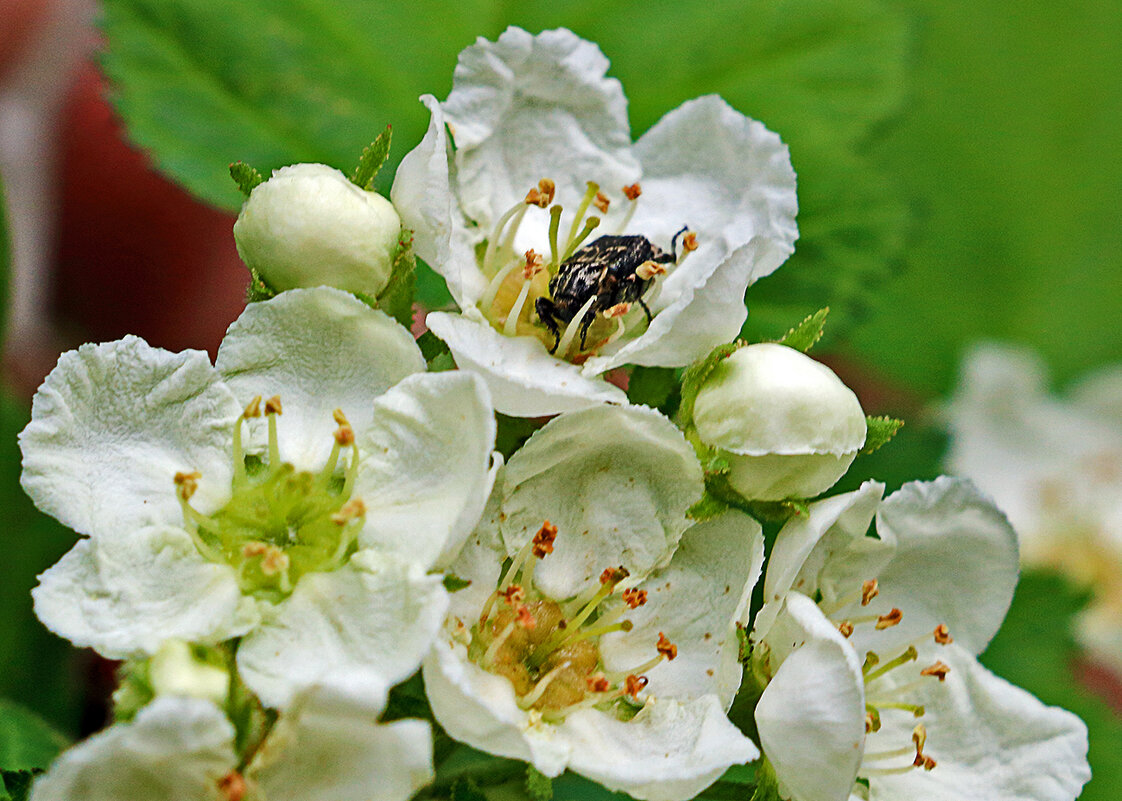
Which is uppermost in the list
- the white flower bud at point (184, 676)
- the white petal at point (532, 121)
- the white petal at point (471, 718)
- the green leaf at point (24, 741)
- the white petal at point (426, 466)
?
the white petal at point (532, 121)

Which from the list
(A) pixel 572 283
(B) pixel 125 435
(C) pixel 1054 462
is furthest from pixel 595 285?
(C) pixel 1054 462

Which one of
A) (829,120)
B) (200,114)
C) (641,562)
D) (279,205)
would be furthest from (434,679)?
(829,120)

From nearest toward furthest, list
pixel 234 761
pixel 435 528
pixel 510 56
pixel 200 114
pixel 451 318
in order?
pixel 234 761, pixel 435 528, pixel 451 318, pixel 510 56, pixel 200 114

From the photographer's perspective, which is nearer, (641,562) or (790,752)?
(790,752)

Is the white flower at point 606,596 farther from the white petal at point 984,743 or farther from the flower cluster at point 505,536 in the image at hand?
the white petal at point 984,743

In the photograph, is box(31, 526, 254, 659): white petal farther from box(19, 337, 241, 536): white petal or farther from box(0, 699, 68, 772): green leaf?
box(0, 699, 68, 772): green leaf

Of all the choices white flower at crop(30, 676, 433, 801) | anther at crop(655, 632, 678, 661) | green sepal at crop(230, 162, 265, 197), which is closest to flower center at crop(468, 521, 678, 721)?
anther at crop(655, 632, 678, 661)

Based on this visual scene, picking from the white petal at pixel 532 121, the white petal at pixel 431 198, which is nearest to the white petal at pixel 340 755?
the white petal at pixel 431 198

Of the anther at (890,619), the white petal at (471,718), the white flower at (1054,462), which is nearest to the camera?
the white petal at (471,718)

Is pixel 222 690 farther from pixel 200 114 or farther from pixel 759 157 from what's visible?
pixel 200 114
